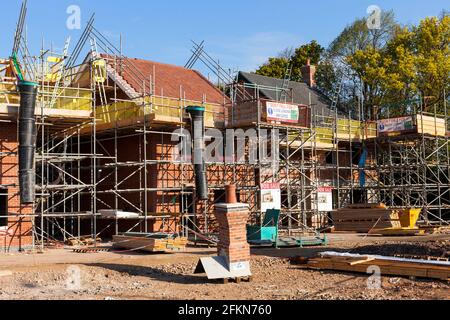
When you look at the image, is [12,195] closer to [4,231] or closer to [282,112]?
[4,231]

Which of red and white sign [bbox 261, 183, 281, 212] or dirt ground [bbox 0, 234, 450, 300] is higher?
red and white sign [bbox 261, 183, 281, 212]

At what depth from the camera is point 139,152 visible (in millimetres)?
24531

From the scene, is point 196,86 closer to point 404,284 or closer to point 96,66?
point 96,66

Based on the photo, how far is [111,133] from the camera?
25.7 meters

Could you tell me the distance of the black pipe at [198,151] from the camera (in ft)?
73.2

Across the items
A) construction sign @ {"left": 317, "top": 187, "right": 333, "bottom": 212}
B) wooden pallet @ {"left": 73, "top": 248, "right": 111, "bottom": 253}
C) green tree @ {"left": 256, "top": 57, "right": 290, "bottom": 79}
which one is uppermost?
green tree @ {"left": 256, "top": 57, "right": 290, "bottom": 79}

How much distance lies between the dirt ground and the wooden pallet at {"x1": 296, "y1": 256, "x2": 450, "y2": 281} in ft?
0.81

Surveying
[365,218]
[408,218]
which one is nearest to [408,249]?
[408,218]

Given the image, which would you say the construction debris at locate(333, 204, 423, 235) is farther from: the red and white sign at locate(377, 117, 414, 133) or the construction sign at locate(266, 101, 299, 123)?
the construction sign at locate(266, 101, 299, 123)

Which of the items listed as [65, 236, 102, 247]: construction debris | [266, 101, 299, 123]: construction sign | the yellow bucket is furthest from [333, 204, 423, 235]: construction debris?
[65, 236, 102, 247]: construction debris

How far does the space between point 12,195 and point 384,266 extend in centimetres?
1304

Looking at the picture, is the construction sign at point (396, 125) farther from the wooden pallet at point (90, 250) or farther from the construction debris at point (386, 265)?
the wooden pallet at point (90, 250)

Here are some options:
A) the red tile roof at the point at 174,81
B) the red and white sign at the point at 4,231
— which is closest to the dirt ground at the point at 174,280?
the red and white sign at the point at 4,231

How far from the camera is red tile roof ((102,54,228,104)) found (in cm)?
2816
